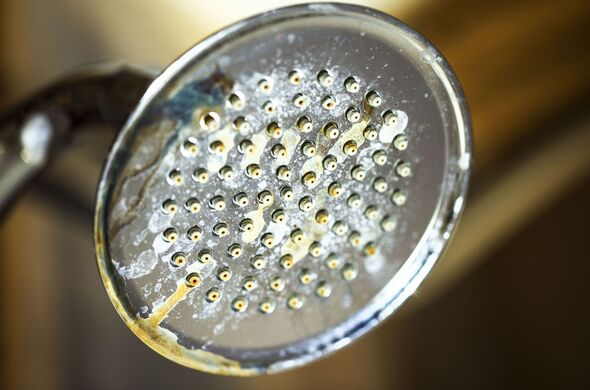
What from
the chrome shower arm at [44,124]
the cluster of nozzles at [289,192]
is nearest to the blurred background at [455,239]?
the chrome shower arm at [44,124]

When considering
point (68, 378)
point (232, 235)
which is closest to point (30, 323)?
point (68, 378)

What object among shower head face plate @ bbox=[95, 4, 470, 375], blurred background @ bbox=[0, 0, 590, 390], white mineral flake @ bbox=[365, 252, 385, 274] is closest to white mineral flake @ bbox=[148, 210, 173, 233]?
shower head face plate @ bbox=[95, 4, 470, 375]

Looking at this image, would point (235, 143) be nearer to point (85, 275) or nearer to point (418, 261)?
point (418, 261)

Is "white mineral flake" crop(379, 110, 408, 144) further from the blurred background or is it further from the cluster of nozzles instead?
the blurred background

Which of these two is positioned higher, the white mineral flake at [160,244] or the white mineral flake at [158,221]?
the white mineral flake at [158,221]

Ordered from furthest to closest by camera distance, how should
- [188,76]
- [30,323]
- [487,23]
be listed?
[487,23]
[30,323]
[188,76]

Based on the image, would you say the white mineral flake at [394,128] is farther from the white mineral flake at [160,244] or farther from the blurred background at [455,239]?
the blurred background at [455,239]

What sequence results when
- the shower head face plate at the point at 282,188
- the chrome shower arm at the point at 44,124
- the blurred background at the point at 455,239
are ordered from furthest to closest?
the blurred background at the point at 455,239, the chrome shower arm at the point at 44,124, the shower head face plate at the point at 282,188

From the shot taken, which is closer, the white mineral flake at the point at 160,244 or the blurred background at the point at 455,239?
the white mineral flake at the point at 160,244
